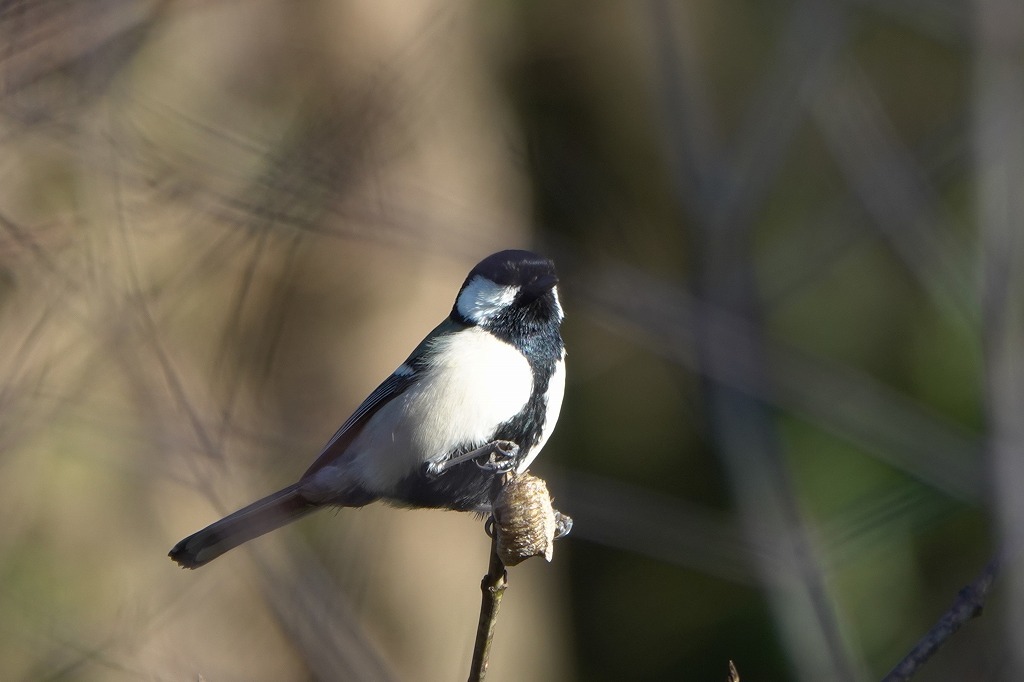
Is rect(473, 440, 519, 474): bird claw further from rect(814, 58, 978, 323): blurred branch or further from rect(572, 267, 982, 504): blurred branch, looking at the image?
rect(814, 58, 978, 323): blurred branch

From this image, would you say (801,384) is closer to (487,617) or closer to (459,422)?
(459,422)

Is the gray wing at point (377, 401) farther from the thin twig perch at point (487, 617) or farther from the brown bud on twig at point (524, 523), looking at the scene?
the thin twig perch at point (487, 617)

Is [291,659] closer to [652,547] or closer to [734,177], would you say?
[652,547]

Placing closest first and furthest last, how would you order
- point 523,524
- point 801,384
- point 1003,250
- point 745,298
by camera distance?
point 523,524 → point 1003,250 → point 745,298 → point 801,384

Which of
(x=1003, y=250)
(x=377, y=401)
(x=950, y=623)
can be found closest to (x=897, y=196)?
(x=1003, y=250)

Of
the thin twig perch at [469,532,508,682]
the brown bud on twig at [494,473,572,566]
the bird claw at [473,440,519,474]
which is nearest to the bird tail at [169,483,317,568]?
the bird claw at [473,440,519,474]

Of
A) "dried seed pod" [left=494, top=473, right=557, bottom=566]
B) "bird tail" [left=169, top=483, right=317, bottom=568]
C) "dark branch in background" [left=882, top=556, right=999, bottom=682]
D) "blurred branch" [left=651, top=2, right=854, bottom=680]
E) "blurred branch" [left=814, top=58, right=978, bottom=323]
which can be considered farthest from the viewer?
"blurred branch" [left=814, top=58, right=978, bottom=323]

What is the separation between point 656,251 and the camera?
5480 mm

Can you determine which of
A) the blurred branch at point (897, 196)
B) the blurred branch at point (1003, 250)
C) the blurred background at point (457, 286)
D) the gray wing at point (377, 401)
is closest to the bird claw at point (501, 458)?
the gray wing at point (377, 401)

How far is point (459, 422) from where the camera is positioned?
263 cm

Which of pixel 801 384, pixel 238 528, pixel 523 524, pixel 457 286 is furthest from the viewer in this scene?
pixel 457 286

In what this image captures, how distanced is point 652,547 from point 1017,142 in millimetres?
1952

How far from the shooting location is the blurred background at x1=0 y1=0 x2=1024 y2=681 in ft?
11.3

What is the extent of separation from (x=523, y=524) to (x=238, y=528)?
111 centimetres
